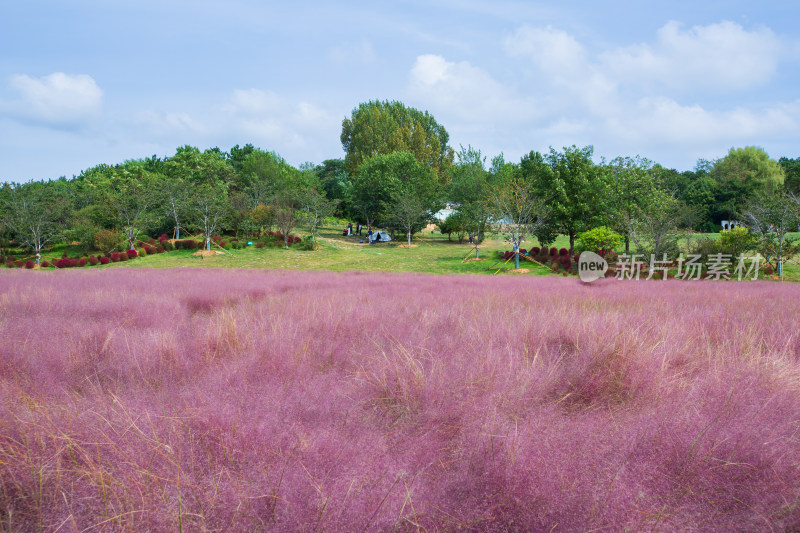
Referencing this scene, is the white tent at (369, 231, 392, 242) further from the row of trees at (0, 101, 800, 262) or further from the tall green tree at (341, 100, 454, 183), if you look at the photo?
the tall green tree at (341, 100, 454, 183)

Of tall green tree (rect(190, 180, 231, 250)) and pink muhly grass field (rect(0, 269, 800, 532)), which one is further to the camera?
tall green tree (rect(190, 180, 231, 250))

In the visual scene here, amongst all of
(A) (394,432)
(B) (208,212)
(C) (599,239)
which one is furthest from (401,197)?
(A) (394,432)

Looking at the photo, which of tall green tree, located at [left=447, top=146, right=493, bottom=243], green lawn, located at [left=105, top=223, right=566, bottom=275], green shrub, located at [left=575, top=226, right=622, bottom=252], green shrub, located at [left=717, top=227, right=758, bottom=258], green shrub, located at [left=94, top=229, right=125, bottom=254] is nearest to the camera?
green shrub, located at [left=717, top=227, right=758, bottom=258]

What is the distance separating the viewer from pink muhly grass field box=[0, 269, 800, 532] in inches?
53.2

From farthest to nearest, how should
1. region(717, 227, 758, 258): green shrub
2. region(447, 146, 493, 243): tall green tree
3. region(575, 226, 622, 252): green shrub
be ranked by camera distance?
region(447, 146, 493, 243): tall green tree < region(575, 226, 622, 252): green shrub < region(717, 227, 758, 258): green shrub

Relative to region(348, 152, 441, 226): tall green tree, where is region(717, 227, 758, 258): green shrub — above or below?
below

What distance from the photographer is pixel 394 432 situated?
5.80ft

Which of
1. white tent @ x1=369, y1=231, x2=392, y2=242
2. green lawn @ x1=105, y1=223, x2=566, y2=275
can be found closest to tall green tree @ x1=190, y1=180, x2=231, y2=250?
green lawn @ x1=105, y1=223, x2=566, y2=275

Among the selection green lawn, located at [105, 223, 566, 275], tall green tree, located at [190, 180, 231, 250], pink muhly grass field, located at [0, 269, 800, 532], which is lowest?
green lawn, located at [105, 223, 566, 275]

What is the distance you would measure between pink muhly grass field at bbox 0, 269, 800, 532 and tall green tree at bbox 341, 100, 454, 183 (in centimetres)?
4965

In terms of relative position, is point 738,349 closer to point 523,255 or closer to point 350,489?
point 350,489

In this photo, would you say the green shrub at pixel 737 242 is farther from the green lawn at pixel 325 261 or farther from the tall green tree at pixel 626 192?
the green lawn at pixel 325 261

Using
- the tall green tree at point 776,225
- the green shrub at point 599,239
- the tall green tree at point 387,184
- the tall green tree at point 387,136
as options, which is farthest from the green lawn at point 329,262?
the tall green tree at point 387,136

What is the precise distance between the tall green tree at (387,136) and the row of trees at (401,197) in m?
0.19
